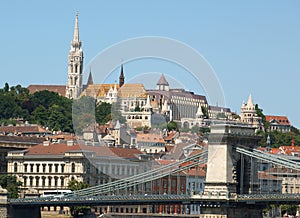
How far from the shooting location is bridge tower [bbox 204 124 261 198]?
56000mm

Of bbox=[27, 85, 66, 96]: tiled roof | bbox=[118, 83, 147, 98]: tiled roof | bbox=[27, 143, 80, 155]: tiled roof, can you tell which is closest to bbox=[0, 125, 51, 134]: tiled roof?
bbox=[118, 83, 147, 98]: tiled roof

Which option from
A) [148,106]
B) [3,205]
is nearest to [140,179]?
[3,205]

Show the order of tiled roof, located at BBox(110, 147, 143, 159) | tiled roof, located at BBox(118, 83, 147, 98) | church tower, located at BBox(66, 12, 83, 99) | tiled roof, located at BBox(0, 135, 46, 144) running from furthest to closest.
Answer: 1. church tower, located at BBox(66, 12, 83, 99)
2. tiled roof, located at BBox(118, 83, 147, 98)
3. tiled roof, located at BBox(0, 135, 46, 144)
4. tiled roof, located at BBox(110, 147, 143, 159)

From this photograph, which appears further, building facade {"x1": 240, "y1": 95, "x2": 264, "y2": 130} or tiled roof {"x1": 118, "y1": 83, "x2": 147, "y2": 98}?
building facade {"x1": 240, "y1": 95, "x2": 264, "y2": 130}

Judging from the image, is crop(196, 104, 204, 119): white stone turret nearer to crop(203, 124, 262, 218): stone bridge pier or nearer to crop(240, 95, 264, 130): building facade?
crop(203, 124, 262, 218): stone bridge pier

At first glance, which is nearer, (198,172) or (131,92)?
(198,172)

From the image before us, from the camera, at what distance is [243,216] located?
2188 inches

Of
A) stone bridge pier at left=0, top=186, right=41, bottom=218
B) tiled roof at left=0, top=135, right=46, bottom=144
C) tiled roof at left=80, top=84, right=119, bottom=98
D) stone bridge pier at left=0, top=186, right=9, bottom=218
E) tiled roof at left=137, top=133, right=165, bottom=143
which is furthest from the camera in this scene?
tiled roof at left=80, top=84, right=119, bottom=98

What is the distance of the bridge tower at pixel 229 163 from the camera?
56.0 meters

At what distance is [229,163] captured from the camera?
5619 cm

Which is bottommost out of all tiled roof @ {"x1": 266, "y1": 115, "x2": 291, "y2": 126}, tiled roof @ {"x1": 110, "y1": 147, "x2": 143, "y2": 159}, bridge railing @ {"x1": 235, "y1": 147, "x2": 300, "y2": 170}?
bridge railing @ {"x1": 235, "y1": 147, "x2": 300, "y2": 170}

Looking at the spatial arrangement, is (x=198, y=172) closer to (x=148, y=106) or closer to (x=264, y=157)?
(x=264, y=157)

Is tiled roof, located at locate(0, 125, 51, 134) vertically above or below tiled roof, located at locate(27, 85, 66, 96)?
below

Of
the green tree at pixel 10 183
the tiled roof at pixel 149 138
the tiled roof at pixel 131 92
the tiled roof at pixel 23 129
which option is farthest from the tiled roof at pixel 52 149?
the tiled roof at pixel 23 129
